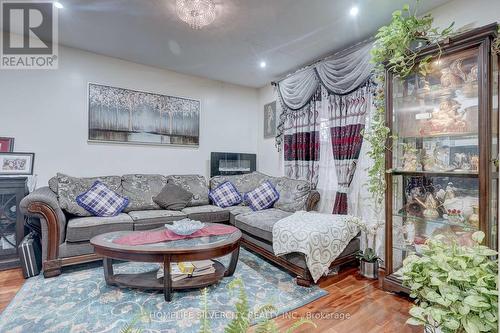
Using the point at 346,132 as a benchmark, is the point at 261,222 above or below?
below

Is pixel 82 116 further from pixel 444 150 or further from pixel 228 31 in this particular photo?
pixel 444 150

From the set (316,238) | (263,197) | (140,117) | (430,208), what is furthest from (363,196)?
(140,117)

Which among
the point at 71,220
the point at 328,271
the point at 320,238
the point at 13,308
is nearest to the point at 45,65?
the point at 71,220

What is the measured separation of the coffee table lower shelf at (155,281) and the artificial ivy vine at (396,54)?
1714 millimetres

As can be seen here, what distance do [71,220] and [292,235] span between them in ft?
7.56

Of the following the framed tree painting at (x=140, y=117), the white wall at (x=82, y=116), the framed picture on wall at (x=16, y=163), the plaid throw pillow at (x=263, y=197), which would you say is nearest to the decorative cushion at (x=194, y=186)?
the white wall at (x=82, y=116)

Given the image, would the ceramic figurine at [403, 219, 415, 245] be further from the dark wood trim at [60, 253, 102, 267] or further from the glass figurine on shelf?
the dark wood trim at [60, 253, 102, 267]

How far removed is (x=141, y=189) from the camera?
3477mm

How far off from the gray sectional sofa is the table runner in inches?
21.2

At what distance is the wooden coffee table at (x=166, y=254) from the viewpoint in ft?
6.43

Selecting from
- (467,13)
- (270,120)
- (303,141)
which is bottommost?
(303,141)

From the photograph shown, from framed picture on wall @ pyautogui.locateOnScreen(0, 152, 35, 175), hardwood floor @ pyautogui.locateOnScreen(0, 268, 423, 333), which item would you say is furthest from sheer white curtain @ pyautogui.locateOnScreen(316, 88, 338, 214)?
framed picture on wall @ pyautogui.locateOnScreen(0, 152, 35, 175)
